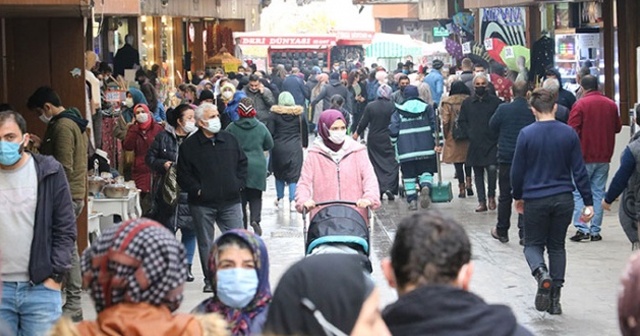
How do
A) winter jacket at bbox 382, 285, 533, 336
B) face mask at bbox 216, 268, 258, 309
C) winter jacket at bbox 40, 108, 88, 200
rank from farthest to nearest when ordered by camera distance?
1. winter jacket at bbox 40, 108, 88, 200
2. face mask at bbox 216, 268, 258, 309
3. winter jacket at bbox 382, 285, 533, 336

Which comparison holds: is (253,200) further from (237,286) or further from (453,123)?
(237,286)

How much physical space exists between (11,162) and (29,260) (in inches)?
21.5

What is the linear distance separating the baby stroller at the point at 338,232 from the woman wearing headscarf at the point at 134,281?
485cm

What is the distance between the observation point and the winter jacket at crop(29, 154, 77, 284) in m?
7.76

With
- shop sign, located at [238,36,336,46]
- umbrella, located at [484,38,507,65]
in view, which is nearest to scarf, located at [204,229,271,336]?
umbrella, located at [484,38,507,65]

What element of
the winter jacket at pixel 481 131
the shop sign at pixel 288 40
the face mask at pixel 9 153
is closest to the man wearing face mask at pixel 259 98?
the winter jacket at pixel 481 131

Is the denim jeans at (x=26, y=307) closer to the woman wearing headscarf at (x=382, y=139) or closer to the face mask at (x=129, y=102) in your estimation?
the face mask at (x=129, y=102)

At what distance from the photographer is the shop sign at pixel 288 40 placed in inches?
2055

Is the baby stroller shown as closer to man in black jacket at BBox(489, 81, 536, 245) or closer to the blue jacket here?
man in black jacket at BBox(489, 81, 536, 245)

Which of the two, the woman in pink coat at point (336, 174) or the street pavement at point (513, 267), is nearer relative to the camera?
the woman in pink coat at point (336, 174)

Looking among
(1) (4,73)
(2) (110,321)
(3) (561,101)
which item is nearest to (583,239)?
(3) (561,101)

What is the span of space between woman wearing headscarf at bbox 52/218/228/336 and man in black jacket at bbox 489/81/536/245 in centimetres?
1155

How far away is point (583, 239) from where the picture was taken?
52.0 feet

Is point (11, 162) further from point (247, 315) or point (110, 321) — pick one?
point (110, 321)
